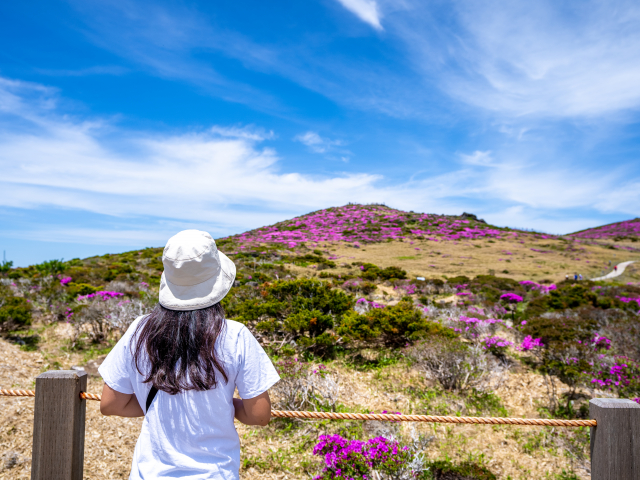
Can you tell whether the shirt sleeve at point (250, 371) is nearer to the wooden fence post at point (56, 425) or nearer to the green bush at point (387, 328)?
the wooden fence post at point (56, 425)

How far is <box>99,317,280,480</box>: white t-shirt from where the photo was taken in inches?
51.4

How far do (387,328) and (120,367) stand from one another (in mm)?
5228

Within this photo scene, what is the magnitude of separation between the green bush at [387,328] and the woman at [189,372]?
4871mm

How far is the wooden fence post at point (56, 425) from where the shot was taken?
6.42 feet

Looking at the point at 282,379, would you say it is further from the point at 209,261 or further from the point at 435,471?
the point at 209,261

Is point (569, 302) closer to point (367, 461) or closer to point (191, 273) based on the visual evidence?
point (367, 461)

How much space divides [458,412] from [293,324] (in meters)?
2.76

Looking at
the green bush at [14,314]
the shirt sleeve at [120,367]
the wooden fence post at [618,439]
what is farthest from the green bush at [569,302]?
the green bush at [14,314]

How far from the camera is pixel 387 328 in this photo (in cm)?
612

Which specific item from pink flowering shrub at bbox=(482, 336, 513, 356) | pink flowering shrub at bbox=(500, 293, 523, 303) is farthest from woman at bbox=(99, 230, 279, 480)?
pink flowering shrub at bbox=(500, 293, 523, 303)

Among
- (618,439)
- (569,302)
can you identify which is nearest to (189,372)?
(618,439)

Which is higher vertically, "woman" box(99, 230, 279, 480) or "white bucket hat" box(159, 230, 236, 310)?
"white bucket hat" box(159, 230, 236, 310)

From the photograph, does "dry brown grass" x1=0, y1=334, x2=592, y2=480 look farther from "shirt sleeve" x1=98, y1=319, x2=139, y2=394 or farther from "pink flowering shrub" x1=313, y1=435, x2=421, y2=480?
"shirt sleeve" x1=98, y1=319, x2=139, y2=394

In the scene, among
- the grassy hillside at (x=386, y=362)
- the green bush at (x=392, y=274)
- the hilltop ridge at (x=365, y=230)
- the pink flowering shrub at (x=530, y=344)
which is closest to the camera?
the grassy hillside at (x=386, y=362)
